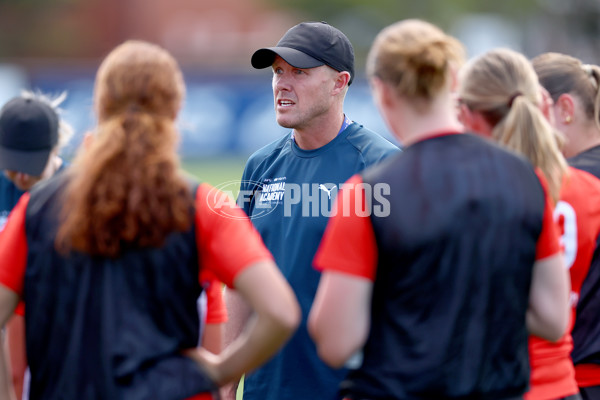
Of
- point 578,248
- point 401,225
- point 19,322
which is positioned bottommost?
point 19,322

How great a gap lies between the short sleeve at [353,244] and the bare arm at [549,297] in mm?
586

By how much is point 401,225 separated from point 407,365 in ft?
1.42

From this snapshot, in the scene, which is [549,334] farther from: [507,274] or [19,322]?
[19,322]

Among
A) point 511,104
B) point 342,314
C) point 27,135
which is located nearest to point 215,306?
point 342,314

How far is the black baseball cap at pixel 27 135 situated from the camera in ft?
14.8

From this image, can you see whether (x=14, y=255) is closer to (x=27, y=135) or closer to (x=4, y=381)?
(x=4, y=381)

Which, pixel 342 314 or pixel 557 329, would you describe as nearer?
pixel 342 314

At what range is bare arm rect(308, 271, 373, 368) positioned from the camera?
2678mm

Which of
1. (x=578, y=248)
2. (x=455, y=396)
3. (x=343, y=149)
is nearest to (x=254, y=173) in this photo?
(x=343, y=149)

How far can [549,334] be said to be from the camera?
9.76 ft

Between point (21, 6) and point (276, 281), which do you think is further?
point (21, 6)

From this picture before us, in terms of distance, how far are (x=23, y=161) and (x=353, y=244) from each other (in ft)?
8.05

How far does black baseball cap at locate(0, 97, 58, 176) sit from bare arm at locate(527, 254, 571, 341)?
8.90 ft

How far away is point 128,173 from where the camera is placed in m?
2.65
